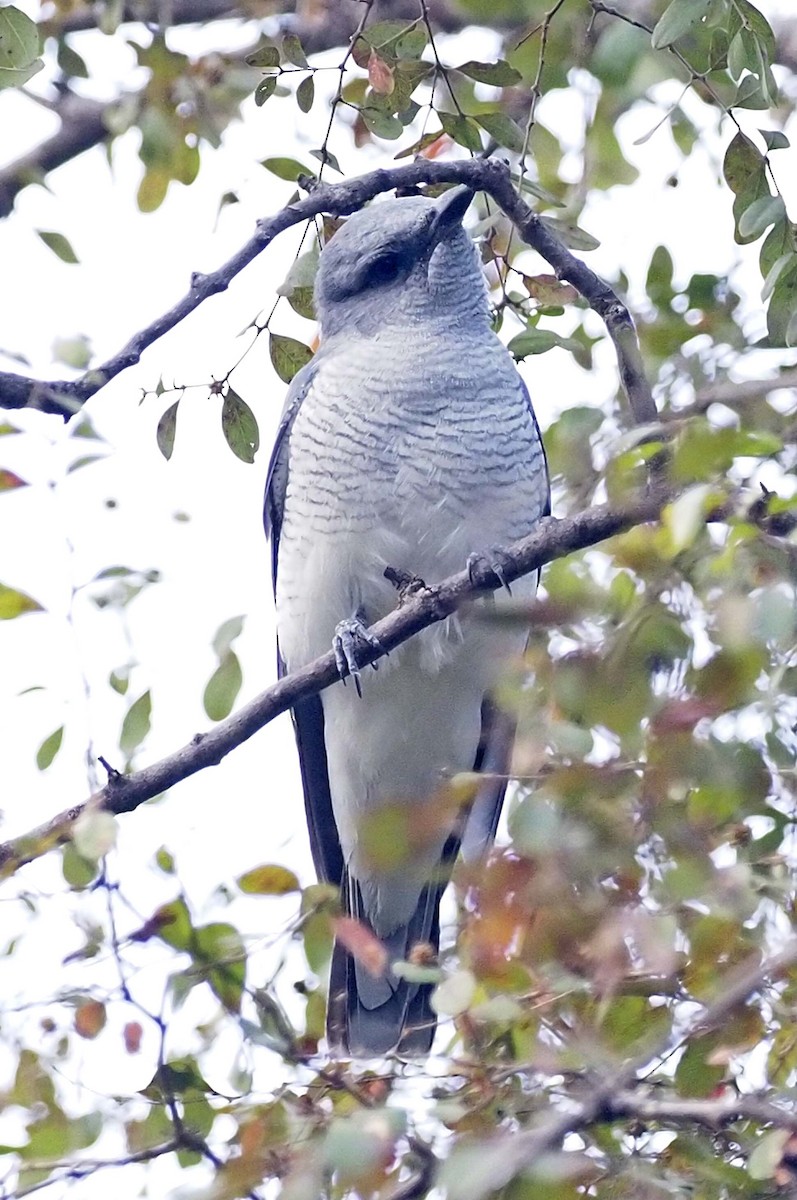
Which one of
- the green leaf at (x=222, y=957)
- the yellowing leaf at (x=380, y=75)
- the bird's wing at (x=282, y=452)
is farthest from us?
the bird's wing at (x=282, y=452)

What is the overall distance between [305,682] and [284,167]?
121cm

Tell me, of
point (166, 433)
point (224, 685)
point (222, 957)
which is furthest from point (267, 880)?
point (166, 433)

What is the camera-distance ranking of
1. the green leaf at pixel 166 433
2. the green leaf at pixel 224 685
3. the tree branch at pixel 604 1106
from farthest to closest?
the green leaf at pixel 166 433, the green leaf at pixel 224 685, the tree branch at pixel 604 1106

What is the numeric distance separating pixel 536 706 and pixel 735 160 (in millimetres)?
1526

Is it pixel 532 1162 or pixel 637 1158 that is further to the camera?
pixel 637 1158

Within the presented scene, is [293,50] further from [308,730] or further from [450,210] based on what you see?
[308,730]

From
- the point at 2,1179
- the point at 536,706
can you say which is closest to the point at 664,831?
the point at 536,706

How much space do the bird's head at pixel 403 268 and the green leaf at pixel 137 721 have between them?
6.44ft

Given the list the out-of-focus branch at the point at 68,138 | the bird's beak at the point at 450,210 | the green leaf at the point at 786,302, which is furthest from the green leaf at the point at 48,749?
the out-of-focus branch at the point at 68,138

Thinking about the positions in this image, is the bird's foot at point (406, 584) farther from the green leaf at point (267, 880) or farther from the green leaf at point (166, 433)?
the green leaf at point (267, 880)

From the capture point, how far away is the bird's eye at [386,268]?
14.0ft

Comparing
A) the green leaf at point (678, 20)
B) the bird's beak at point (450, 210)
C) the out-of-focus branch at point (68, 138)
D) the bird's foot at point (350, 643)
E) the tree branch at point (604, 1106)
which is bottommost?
the tree branch at point (604, 1106)

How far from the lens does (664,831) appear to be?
1.62 m

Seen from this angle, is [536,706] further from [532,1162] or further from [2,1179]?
[2,1179]
